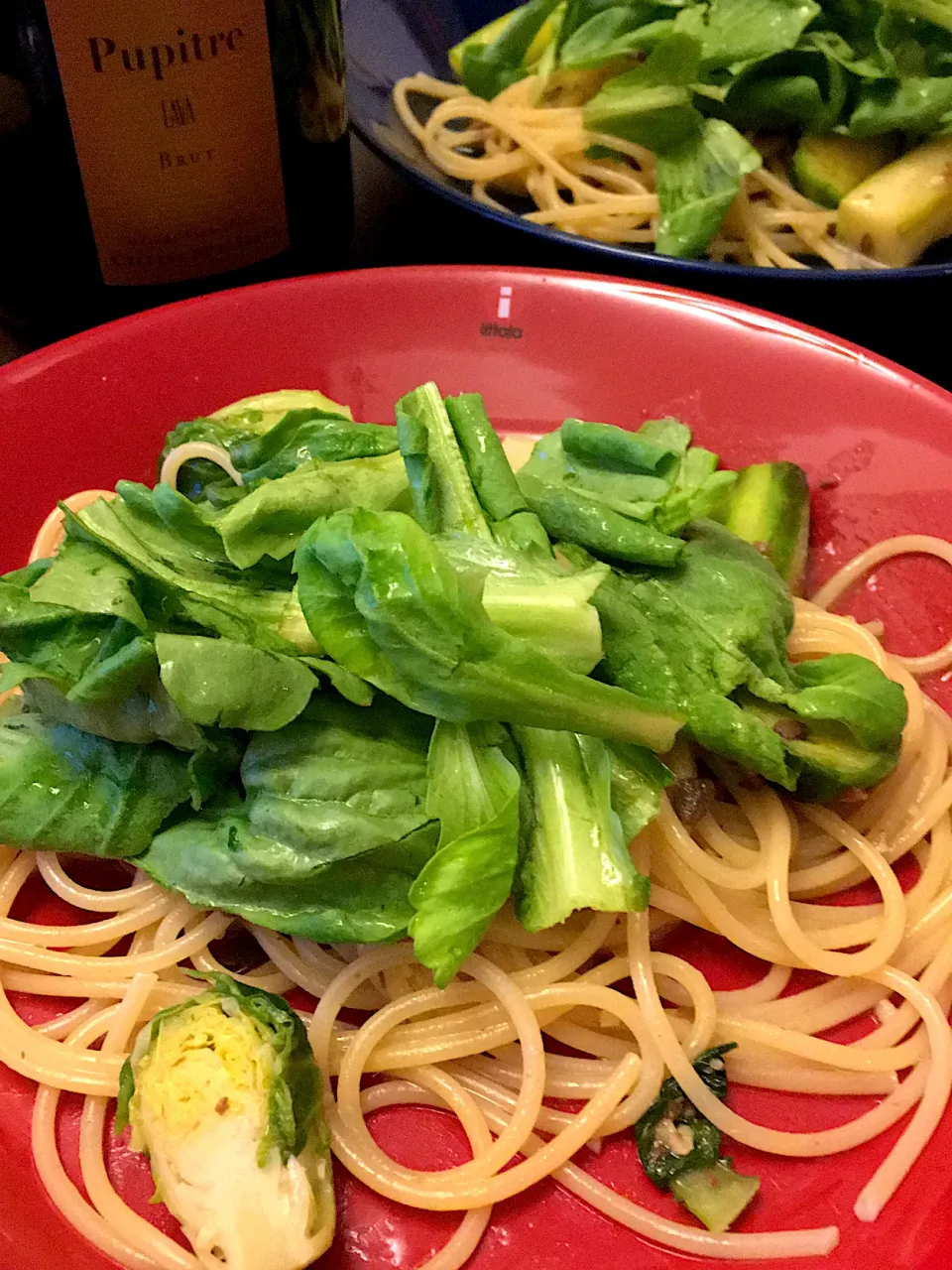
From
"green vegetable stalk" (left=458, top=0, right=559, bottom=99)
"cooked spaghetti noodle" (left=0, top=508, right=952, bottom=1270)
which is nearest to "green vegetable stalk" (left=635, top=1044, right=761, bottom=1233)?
"cooked spaghetti noodle" (left=0, top=508, right=952, bottom=1270)

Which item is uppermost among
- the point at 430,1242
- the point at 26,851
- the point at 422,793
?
the point at 422,793

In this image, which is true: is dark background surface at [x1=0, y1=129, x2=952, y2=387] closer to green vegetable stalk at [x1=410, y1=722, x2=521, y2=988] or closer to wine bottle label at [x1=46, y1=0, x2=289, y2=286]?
wine bottle label at [x1=46, y1=0, x2=289, y2=286]

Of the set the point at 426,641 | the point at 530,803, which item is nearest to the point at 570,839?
the point at 530,803

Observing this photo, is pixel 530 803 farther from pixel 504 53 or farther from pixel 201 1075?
pixel 504 53

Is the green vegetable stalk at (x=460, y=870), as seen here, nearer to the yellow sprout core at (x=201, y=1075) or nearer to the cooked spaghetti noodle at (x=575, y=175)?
the yellow sprout core at (x=201, y=1075)

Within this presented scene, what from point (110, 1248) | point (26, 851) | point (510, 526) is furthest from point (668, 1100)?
point (26, 851)

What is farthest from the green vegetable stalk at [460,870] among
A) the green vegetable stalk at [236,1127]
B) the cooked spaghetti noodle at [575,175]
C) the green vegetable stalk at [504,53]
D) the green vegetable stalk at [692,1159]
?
the green vegetable stalk at [504,53]

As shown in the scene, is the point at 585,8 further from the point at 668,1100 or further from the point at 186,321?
the point at 668,1100
